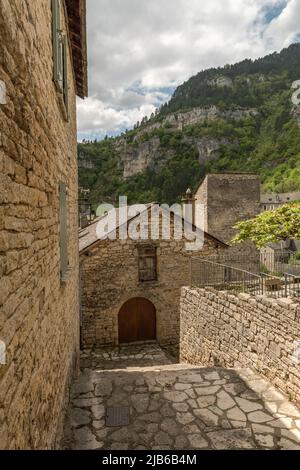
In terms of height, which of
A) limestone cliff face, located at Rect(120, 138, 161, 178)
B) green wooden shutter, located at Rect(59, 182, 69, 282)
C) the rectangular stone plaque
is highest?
limestone cliff face, located at Rect(120, 138, 161, 178)

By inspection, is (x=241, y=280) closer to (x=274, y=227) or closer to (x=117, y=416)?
(x=274, y=227)

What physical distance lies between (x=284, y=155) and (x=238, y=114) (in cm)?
2642

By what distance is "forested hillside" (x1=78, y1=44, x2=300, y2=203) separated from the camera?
6431cm

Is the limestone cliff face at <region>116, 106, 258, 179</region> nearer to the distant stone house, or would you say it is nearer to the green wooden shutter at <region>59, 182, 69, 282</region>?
the distant stone house

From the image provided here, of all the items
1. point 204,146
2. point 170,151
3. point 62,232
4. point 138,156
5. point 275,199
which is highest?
point 170,151

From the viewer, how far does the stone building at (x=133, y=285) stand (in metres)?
11.5

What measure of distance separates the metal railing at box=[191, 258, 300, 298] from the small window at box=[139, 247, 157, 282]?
2658mm

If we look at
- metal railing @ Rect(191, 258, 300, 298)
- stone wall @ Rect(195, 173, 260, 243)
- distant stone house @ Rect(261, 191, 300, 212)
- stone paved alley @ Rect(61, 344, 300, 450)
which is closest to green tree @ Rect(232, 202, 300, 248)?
metal railing @ Rect(191, 258, 300, 298)

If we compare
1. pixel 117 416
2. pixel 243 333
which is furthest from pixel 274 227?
pixel 117 416

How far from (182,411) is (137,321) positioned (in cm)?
713

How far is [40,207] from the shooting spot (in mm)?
2889

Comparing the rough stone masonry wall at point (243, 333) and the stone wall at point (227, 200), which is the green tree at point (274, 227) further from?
the stone wall at point (227, 200)

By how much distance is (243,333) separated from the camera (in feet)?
22.7
